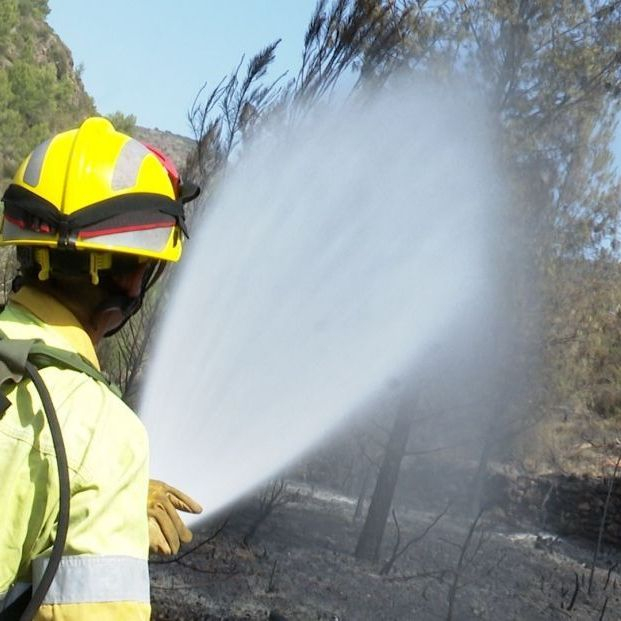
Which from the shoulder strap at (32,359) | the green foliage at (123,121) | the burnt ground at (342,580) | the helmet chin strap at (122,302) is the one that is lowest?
the burnt ground at (342,580)

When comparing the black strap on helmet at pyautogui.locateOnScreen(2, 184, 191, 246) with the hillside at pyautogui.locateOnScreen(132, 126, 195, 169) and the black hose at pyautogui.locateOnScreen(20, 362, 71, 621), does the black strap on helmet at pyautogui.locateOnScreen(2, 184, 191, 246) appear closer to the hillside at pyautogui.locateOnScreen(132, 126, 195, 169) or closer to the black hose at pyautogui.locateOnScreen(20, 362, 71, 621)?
the black hose at pyautogui.locateOnScreen(20, 362, 71, 621)

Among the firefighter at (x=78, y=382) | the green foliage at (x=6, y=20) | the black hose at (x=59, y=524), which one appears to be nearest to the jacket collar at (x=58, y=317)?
the firefighter at (x=78, y=382)

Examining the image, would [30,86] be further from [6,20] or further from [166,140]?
[166,140]

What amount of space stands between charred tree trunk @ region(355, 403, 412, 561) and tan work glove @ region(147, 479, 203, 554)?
9151mm

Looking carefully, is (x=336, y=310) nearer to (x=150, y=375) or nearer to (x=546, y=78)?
(x=546, y=78)

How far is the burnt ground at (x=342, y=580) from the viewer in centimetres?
712

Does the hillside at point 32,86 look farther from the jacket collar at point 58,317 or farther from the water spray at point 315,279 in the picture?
the jacket collar at point 58,317

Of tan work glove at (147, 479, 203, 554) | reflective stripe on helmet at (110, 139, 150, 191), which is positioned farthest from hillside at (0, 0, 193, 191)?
reflective stripe on helmet at (110, 139, 150, 191)

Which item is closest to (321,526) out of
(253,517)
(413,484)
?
(253,517)

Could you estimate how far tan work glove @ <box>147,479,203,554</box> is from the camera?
1.72 meters

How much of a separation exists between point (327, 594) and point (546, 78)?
6.79 metres

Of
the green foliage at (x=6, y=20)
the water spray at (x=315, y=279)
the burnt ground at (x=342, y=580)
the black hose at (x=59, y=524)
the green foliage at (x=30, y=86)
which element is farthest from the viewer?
the green foliage at (x=6, y=20)

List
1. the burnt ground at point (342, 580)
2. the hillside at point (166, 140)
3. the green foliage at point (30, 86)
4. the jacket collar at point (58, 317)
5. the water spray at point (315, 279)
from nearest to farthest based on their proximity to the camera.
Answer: the jacket collar at point (58, 317)
the water spray at point (315, 279)
the burnt ground at point (342, 580)
the green foliage at point (30, 86)
the hillside at point (166, 140)

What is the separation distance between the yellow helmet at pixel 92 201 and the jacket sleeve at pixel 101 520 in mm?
275
